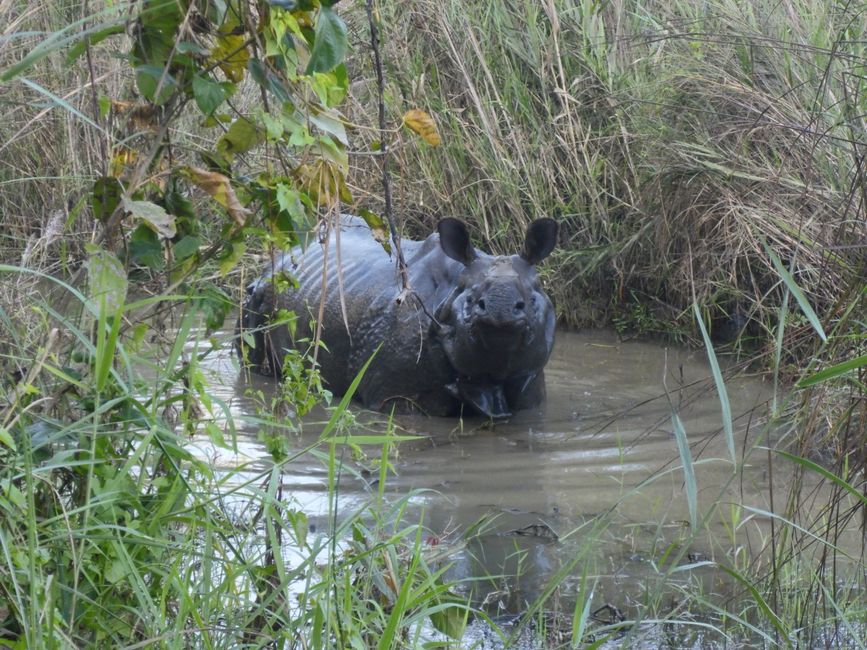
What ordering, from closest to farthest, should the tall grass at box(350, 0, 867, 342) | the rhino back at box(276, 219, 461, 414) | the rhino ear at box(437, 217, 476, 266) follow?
the rhino ear at box(437, 217, 476, 266)
the rhino back at box(276, 219, 461, 414)
the tall grass at box(350, 0, 867, 342)

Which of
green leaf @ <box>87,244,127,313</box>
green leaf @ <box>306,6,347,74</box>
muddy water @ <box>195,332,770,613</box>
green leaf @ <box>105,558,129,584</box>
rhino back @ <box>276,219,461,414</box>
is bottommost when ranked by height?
muddy water @ <box>195,332,770,613</box>

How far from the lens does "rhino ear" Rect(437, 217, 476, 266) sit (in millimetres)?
6492

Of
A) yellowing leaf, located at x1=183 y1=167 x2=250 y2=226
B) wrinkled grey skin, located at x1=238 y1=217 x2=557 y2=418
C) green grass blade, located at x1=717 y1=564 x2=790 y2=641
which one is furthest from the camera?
wrinkled grey skin, located at x1=238 y1=217 x2=557 y2=418

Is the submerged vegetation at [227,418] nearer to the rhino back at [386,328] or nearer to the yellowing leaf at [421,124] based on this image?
the yellowing leaf at [421,124]

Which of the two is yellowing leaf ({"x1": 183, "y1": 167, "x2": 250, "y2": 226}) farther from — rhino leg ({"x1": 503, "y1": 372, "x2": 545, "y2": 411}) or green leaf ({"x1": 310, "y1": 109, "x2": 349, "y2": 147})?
rhino leg ({"x1": 503, "y1": 372, "x2": 545, "y2": 411})

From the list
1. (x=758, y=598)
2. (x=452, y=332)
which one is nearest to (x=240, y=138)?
(x=758, y=598)

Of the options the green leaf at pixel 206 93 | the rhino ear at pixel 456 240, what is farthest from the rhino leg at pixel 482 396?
the green leaf at pixel 206 93

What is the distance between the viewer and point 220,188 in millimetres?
3131

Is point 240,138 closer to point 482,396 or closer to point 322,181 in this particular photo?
point 322,181

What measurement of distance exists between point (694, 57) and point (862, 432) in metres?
4.66

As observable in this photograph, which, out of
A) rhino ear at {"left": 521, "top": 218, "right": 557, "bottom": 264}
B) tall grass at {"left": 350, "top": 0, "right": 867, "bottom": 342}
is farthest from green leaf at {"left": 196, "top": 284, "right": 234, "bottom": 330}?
tall grass at {"left": 350, "top": 0, "right": 867, "bottom": 342}

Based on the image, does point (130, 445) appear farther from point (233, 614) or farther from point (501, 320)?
point (501, 320)

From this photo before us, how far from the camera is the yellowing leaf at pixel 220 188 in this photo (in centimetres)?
312

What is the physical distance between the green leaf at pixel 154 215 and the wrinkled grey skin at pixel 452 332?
315 cm
